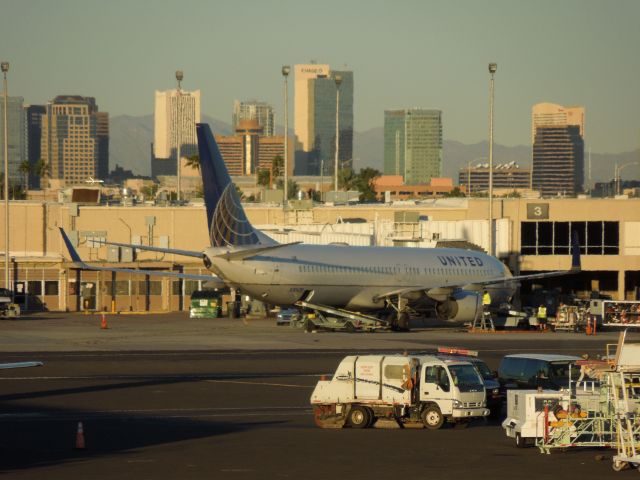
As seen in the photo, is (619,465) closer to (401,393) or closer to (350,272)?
(401,393)

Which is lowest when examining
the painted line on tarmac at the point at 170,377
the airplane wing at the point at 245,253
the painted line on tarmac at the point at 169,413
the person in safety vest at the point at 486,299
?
the painted line on tarmac at the point at 170,377

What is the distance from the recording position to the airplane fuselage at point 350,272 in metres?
69.6

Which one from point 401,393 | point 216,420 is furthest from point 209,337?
point 401,393

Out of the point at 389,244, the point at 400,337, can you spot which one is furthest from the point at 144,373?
the point at 389,244

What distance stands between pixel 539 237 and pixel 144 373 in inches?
2085

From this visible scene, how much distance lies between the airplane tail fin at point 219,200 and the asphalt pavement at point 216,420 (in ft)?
17.9

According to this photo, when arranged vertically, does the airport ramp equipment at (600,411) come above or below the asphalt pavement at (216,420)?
above

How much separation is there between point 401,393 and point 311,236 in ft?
204

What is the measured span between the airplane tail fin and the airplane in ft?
0.17

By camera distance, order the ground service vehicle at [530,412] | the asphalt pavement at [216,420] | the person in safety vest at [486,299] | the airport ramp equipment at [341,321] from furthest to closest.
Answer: the person in safety vest at [486,299] → the airport ramp equipment at [341,321] → the ground service vehicle at [530,412] → the asphalt pavement at [216,420]

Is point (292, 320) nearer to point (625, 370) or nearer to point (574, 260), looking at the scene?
point (574, 260)

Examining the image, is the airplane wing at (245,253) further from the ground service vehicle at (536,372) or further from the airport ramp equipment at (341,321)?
the ground service vehicle at (536,372)

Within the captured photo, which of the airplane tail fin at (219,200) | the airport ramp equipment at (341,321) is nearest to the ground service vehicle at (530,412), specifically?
the airplane tail fin at (219,200)

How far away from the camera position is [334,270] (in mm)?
73375
